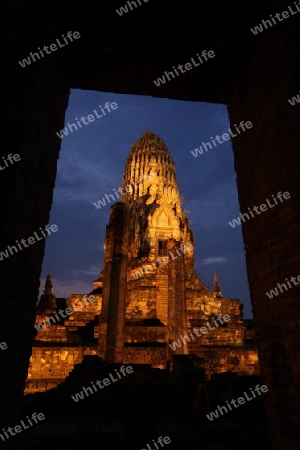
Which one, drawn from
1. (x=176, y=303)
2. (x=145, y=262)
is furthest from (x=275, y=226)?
(x=145, y=262)

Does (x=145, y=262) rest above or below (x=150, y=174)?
below

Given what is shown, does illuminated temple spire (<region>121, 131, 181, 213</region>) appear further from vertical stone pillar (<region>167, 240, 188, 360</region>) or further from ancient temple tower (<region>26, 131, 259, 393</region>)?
vertical stone pillar (<region>167, 240, 188, 360</region>)

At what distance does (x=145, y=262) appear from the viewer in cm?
2784

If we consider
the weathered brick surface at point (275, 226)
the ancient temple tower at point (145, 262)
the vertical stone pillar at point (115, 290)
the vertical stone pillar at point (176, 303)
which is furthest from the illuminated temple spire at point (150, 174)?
the weathered brick surface at point (275, 226)

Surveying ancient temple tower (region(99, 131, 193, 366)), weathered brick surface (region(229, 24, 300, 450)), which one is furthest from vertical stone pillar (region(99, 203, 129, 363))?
weathered brick surface (region(229, 24, 300, 450))

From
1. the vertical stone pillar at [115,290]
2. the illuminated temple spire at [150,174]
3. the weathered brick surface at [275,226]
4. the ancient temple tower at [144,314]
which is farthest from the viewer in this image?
the illuminated temple spire at [150,174]

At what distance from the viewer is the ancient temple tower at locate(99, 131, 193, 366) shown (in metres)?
14.8

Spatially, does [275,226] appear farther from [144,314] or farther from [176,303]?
[144,314]

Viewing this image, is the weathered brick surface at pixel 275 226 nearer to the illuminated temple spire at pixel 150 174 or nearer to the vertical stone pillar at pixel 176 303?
the vertical stone pillar at pixel 176 303

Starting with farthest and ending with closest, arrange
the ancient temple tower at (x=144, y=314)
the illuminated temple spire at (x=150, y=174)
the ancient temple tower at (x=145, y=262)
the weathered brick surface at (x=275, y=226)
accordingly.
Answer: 1. the illuminated temple spire at (x=150, y=174)
2. the ancient temple tower at (x=145, y=262)
3. the ancient temple tower at (x=144, y=314)
4. the weathered brick surface at (x=275, y=226)

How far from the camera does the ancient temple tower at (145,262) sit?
14.8 m

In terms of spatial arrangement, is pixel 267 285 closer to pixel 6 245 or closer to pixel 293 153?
pixel 293 153

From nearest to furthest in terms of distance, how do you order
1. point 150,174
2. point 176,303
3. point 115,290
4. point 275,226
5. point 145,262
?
point 275,226
point 115,290
point 176,303
point 145,262
point 150,174

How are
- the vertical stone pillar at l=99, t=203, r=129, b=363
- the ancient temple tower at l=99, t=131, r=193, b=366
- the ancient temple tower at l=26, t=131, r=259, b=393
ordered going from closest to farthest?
1. the vertical stone pillar at l=99, t=203, r=129, b=363
2. the ancient temple tower at l=26, t=131, r=259, b=393
3. the ancient temple tower at l=99, t=131, r=193, b=366
